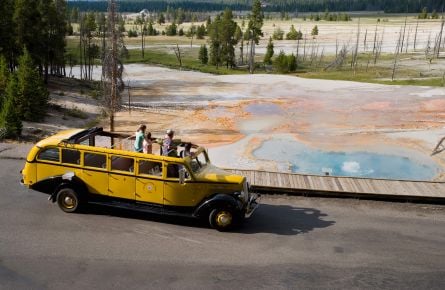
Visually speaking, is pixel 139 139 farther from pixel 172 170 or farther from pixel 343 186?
pixel 343 186

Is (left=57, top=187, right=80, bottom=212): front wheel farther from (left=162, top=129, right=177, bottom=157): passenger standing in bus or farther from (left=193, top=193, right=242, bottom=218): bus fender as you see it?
(left=193, top=193, right=242, bottom=218): bus fender

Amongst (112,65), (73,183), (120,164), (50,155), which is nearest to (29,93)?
(112,65)

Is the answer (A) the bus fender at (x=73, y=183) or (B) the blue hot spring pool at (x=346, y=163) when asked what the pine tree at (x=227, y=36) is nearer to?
(B) the blue hot spring pool at (x=346, y=163)

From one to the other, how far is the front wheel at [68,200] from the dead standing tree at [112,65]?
1277cm

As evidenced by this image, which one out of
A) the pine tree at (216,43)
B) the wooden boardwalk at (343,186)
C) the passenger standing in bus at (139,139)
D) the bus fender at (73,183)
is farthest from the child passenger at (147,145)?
the pine tree at (216,43)

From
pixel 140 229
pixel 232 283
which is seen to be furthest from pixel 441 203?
pixel 140 229

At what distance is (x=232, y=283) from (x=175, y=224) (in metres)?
3.38

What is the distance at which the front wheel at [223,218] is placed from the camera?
13.0 metres

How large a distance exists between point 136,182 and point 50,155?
2.67 m

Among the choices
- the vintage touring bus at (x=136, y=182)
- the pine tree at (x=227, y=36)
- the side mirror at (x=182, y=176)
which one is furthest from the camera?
the pine tree at (x=227, y=36)

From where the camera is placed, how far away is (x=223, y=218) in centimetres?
1304

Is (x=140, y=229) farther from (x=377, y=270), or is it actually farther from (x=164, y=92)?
(x=164, y=92)

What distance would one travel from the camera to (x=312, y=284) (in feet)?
Result: 35.3

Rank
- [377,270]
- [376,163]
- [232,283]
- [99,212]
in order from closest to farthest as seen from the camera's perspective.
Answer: [232,283], [377,270], [99,212], [376,163]
